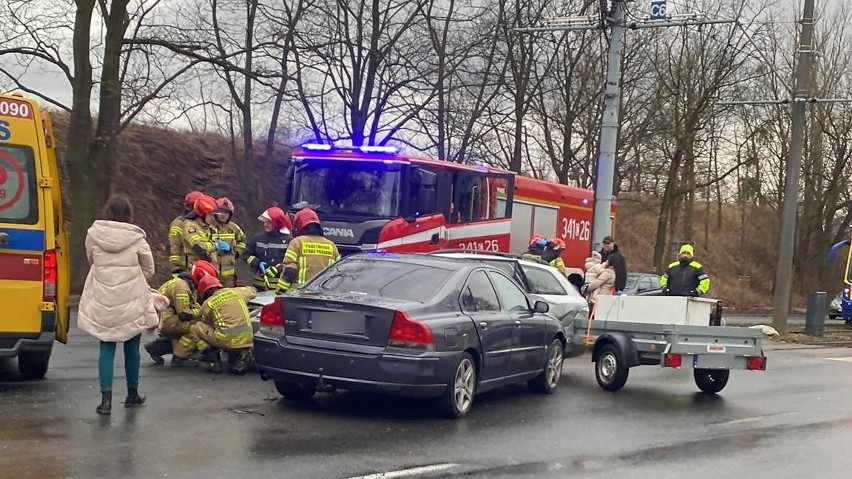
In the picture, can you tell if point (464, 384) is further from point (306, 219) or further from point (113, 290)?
point (306, 219)

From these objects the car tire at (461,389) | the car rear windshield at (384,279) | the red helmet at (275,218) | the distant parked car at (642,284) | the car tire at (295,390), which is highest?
the red helmet at (275,218)

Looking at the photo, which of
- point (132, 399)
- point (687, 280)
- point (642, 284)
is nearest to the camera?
point (132, 399)

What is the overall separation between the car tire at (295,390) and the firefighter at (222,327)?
1518 mm

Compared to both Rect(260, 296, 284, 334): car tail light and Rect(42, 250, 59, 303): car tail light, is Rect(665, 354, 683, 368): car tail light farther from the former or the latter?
Rect(42, 250, 59, 303): car tail light

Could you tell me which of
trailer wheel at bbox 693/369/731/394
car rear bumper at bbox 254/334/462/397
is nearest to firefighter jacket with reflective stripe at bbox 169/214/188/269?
car rear bumper at bbox 254/334/462/397

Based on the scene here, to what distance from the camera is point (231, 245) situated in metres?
12.7

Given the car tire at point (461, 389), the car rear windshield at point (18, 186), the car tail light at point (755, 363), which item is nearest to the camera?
Answer: the car tire at point (461, 389)

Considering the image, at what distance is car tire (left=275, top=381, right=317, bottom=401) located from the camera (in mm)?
9266

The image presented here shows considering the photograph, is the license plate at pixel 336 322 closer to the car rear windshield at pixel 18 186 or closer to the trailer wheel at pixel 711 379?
the car rear windshield at pixel 18 186

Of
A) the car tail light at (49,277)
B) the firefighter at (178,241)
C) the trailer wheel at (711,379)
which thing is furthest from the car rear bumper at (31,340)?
the trailer wheel at (711,379)

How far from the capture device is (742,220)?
5362 centimetres

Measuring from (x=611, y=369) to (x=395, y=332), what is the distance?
12.5ft

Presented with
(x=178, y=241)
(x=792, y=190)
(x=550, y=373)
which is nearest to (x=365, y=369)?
(x=550, y=373)

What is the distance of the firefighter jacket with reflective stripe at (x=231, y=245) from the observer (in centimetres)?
1247
